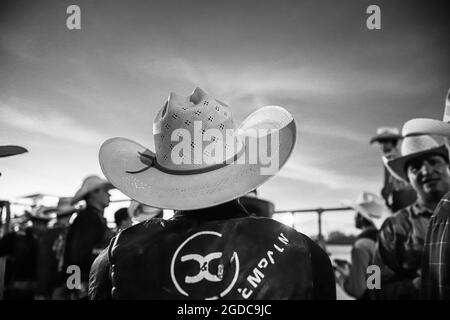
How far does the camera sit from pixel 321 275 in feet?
3.50

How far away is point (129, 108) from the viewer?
266 centimetres

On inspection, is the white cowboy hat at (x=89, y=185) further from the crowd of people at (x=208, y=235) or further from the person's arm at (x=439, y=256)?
the person's arm at (x=439, y=256)

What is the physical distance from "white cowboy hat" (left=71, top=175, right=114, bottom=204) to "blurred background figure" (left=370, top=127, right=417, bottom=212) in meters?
2.84

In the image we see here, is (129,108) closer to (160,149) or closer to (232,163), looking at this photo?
(160,149)

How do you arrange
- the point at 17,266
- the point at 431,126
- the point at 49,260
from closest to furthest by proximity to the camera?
the point at 431,126
the point at 17,266
the point at 49,260

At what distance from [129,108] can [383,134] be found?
9.41 feet

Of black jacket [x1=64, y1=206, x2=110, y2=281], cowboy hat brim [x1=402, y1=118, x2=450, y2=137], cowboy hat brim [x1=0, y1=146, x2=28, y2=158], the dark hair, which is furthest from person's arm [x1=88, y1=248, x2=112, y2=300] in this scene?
the dark hair

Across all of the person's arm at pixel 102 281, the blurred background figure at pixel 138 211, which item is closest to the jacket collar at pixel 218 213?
the person's arm at pixel 102 281

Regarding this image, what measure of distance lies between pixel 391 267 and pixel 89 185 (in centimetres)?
300


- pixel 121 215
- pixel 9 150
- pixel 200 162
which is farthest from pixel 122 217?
pixel 200 162

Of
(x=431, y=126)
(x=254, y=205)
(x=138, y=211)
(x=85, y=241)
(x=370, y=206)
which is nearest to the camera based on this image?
(x=431, y=126)

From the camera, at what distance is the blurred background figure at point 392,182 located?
3080 mm

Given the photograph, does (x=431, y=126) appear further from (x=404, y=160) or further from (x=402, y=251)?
(x=402, y=251)
